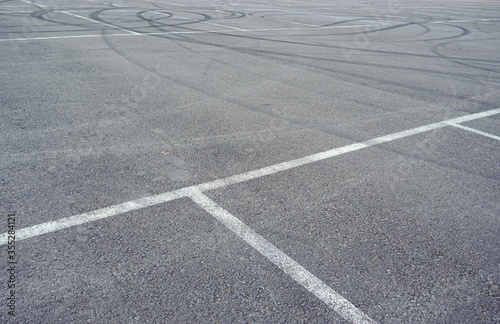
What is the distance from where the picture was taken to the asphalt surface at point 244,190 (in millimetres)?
2945

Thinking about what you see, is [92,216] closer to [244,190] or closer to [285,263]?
[244,190]

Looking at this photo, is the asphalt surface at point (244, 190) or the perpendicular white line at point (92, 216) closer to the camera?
the asphalt surface at point (244, 190)

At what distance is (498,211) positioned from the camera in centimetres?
415

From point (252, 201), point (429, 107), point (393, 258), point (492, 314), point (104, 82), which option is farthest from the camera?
point (104, 82)

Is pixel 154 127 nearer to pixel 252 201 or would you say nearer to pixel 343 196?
pixel 252 201

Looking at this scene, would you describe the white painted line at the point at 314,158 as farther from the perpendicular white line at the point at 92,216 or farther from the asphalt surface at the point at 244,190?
the perpendicular white line at the point at 92,216

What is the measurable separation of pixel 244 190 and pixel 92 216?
4.71ft

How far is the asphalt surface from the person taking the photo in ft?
9.66

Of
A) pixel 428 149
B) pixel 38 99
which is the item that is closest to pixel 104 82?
pixel 38 99

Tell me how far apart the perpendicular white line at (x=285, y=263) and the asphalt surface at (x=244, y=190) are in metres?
0.02

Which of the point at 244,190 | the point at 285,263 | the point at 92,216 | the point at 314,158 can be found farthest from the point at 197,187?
the point at 314,158

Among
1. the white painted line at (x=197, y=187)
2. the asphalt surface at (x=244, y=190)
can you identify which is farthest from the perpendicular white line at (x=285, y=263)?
the white painted line at (x=197, y=187)

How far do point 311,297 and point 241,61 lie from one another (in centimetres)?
756

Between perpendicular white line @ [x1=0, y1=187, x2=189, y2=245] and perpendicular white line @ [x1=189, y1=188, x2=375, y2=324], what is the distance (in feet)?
0.84
